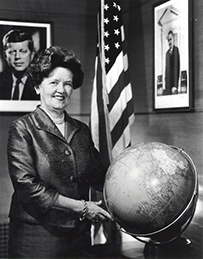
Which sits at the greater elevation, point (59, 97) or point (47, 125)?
point (59, 97)

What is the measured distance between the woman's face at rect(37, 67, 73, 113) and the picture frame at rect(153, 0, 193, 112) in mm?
757

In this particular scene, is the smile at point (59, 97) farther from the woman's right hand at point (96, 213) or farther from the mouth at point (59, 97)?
the woman's right hand at point (96, 213)

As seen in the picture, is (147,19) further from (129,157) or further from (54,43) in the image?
(129,157)

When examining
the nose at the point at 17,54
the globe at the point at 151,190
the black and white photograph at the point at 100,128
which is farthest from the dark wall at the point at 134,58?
the globe at the point at 151,190

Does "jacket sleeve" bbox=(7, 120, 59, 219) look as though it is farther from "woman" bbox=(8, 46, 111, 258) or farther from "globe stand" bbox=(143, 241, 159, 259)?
"globe stand" bbox=(143, 241, 159, 259)

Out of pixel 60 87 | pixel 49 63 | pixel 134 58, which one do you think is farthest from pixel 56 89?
pixel 134 58

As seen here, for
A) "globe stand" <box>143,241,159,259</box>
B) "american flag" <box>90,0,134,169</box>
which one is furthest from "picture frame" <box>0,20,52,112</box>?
"globe stand" <box>143,241,159,259</box>

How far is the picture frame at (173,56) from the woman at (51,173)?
68cm

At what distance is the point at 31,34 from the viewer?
295 cm

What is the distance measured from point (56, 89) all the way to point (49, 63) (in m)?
0.19

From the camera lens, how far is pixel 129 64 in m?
3.29

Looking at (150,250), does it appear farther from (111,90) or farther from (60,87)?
(60,87)

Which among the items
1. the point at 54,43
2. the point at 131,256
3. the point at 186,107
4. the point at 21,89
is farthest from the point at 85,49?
the point at 131,256

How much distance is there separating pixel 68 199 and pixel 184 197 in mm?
816
